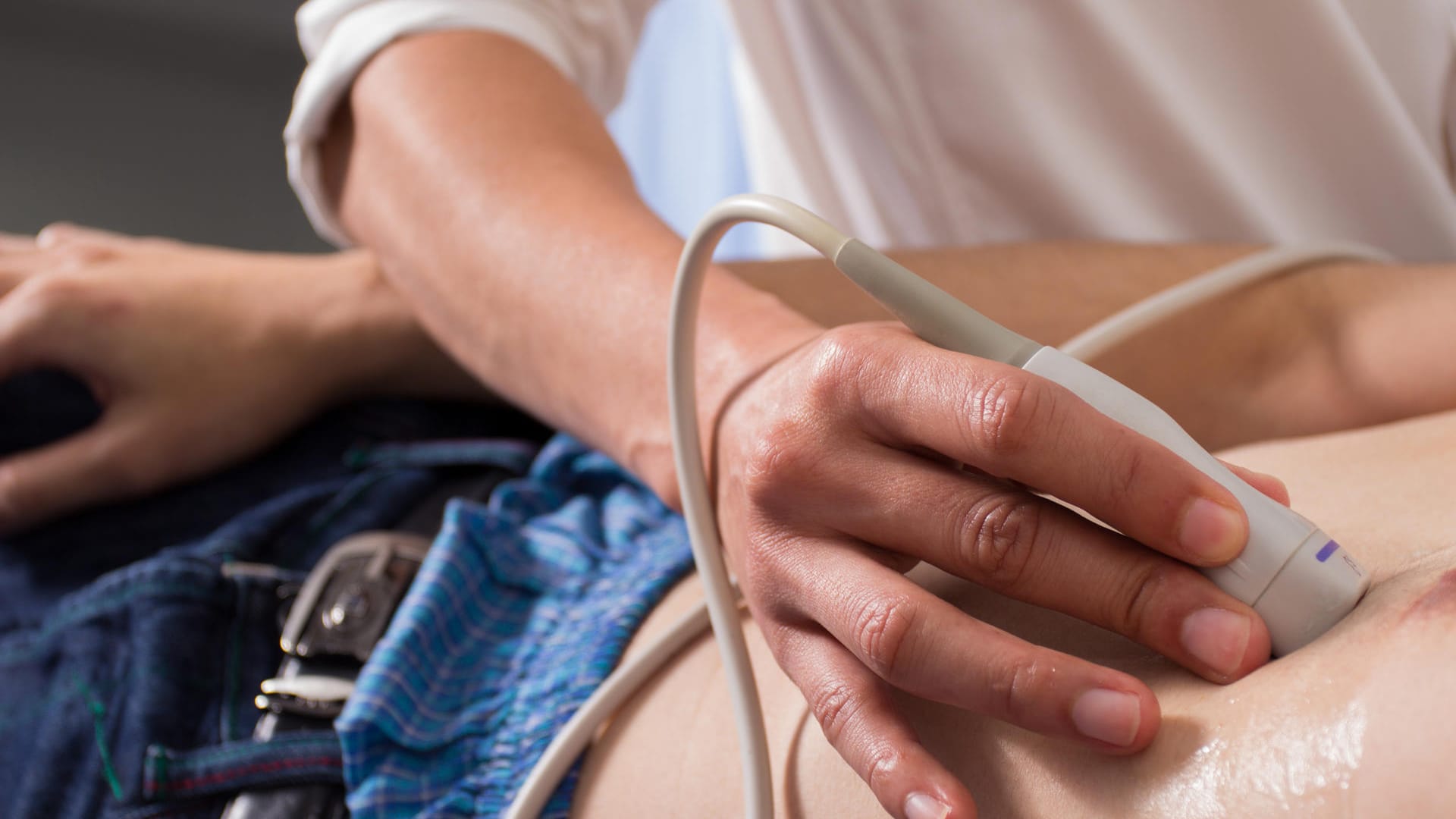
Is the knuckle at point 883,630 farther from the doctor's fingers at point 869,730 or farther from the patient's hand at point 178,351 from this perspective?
the patient's hand at point 178,351

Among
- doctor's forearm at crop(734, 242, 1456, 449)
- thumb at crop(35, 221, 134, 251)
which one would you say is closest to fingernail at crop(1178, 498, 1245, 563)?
doctor's forearm at crop(734, 242, 1456, 449)

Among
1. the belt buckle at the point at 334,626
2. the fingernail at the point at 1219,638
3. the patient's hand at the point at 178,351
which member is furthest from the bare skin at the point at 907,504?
the patient's hand at the point at 178,351

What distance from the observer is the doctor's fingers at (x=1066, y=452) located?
0.96 feet

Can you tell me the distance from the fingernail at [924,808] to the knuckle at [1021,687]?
3 centimetres

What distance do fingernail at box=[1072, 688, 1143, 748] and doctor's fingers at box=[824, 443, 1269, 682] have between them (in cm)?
3

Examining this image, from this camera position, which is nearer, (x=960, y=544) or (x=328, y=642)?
(x=960, y=544)

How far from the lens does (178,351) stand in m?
0.66

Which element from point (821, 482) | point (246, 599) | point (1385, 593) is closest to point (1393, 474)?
point (1385, 593)

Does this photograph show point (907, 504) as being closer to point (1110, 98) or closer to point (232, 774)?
point (232, 774)

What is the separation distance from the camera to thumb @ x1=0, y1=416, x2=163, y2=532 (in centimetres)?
62

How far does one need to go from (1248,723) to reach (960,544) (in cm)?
9

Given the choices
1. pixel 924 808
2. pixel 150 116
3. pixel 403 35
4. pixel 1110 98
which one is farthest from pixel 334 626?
pixel 150 116

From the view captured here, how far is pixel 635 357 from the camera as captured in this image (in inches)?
20.1

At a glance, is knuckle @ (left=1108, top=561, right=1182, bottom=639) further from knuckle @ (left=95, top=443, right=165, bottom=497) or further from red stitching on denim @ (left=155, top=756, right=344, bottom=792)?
knuckle @ (left=95, top=443, right=165, bottom=497)
